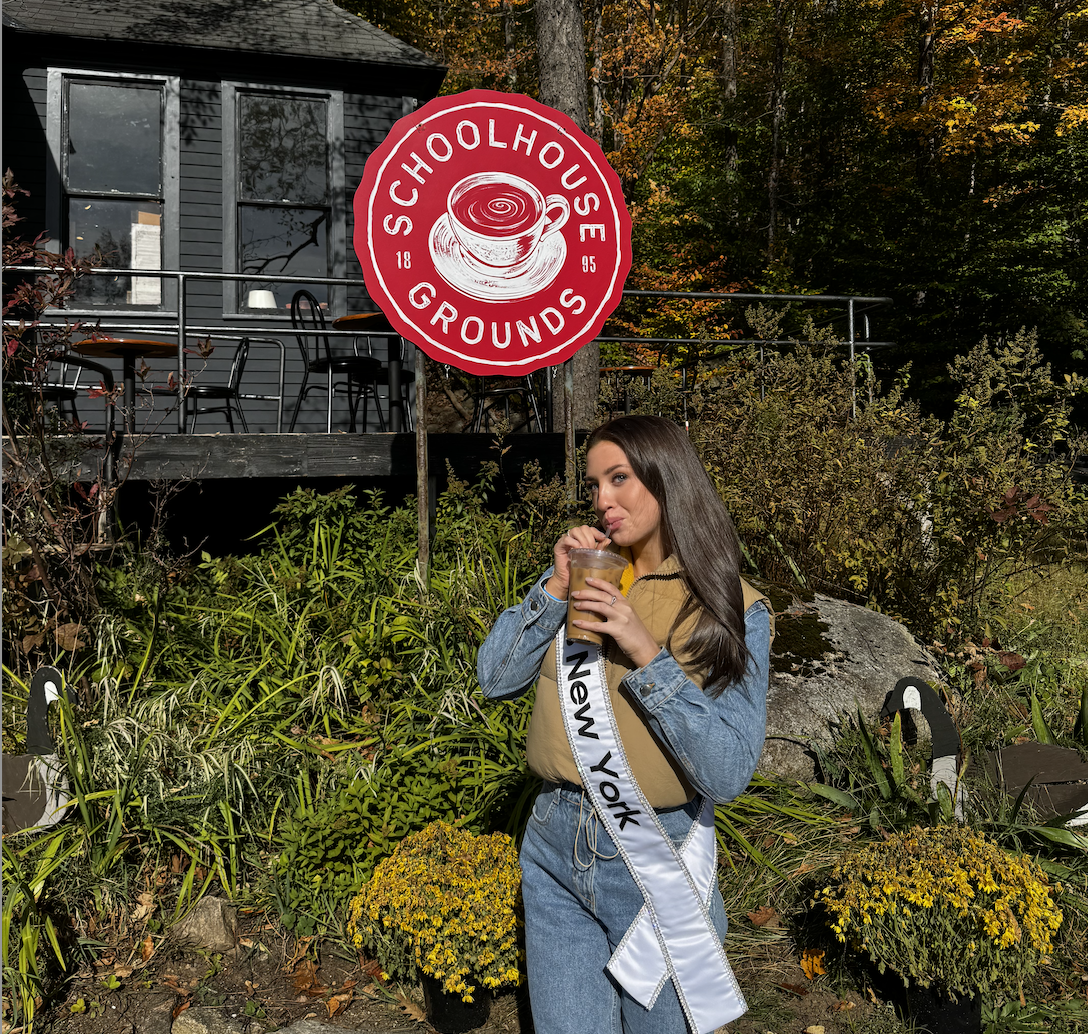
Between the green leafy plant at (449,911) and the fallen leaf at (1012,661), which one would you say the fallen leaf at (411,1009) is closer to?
the green leafy plant at (449,911)

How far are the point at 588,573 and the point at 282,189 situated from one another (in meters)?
9.18

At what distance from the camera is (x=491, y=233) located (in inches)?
185

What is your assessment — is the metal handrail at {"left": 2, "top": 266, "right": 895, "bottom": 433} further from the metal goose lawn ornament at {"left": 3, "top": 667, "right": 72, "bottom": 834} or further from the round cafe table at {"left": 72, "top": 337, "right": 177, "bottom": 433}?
the metal goose lawn ornament at {"left": 3, "top": 667, "right": 72, "bottom": 834}

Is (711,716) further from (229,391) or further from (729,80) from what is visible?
(729,80)

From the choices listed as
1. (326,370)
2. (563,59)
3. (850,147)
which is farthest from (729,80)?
(326,370)

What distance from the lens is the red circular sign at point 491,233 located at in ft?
15.1

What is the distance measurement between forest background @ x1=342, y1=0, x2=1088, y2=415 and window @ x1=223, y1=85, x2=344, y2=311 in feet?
22.2

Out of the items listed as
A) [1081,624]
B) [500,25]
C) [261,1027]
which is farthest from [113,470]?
[500,25]

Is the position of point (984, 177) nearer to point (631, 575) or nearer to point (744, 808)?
point (744, 808)

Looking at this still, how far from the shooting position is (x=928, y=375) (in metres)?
16.5

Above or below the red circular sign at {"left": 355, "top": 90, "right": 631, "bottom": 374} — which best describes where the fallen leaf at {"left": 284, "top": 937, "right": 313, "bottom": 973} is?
below

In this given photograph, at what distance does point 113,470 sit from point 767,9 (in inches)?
826

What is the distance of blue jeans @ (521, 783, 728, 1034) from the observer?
184 centimetres

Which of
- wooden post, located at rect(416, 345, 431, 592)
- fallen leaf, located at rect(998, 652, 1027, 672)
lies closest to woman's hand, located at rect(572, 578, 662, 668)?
wooden post, located at rect(416, 345, 431, 592)
